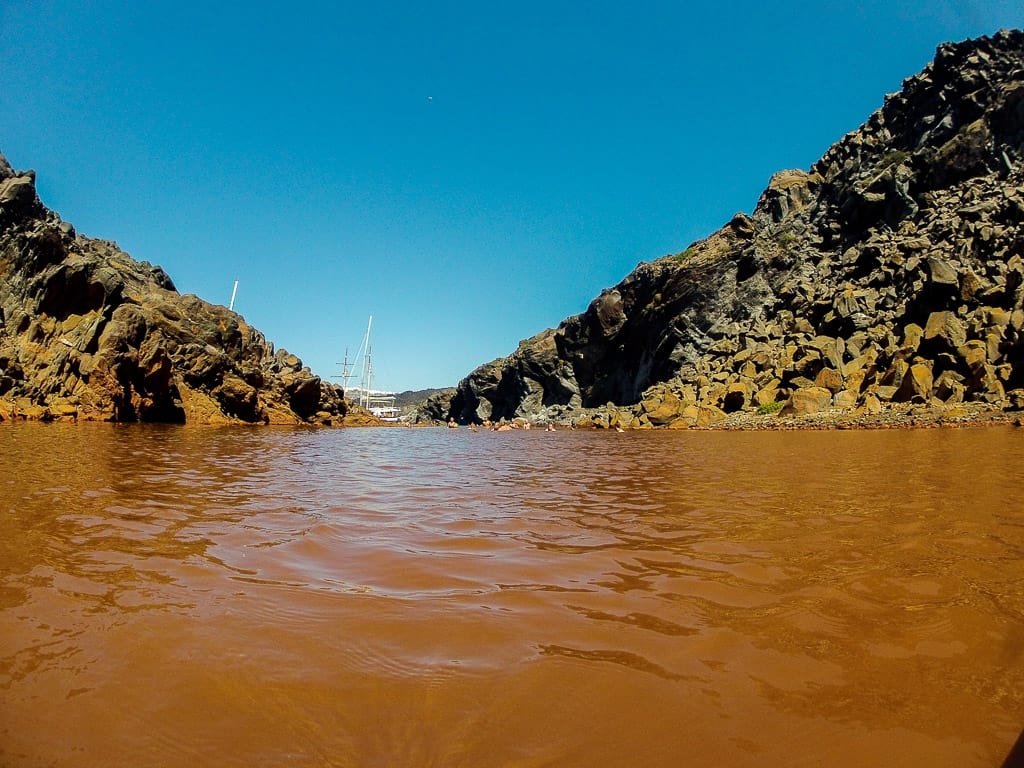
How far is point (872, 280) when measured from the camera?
35.7 m

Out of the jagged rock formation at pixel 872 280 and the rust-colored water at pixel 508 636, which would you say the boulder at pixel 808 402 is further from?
the rust-colored water at pixel 508 636

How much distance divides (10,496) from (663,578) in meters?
6.27

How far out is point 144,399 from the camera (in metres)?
26.1

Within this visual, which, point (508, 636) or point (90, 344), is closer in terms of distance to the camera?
point (508, 636)

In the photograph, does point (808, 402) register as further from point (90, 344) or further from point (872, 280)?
point (90, 344)

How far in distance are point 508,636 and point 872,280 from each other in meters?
42.6

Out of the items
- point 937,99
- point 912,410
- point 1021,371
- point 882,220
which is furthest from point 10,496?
point 937,99

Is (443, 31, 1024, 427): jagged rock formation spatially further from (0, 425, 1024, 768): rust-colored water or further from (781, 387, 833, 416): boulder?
(0, 425, 1024, 768): rust-colored water

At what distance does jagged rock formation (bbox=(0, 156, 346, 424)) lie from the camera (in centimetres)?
2425

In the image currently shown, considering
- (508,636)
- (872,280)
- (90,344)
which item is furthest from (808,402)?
(90,344)

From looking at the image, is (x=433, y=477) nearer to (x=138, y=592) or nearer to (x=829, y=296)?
(x=138, y=592)

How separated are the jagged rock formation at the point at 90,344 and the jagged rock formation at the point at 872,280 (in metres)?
29.1

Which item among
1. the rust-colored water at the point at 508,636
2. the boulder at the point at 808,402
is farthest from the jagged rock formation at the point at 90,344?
the boulder at the point at 808,402

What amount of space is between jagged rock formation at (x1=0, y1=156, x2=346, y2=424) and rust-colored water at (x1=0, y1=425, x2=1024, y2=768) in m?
24.9
